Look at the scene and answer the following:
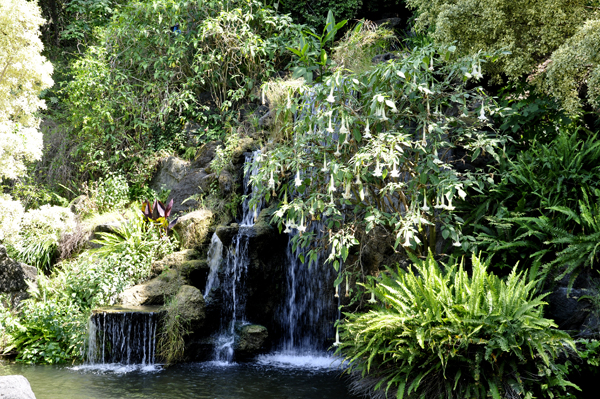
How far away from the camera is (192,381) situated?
Answer: 22.9ft

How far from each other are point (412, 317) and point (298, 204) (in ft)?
5.93

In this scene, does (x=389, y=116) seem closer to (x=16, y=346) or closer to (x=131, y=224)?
(x=131, y=224)

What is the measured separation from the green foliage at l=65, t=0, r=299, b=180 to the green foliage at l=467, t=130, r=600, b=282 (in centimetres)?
642

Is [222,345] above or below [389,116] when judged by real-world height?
below

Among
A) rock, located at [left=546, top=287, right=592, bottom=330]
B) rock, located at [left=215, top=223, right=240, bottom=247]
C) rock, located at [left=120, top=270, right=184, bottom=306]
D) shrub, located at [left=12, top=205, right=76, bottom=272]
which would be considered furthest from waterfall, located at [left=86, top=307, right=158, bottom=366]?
rock, located at [left=546, top=287, right=592, bottom=330]


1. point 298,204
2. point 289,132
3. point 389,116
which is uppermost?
point 289,132

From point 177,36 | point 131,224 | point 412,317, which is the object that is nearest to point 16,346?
point 131,224

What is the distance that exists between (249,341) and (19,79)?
628 cm

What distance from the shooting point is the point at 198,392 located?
6465 millimetres

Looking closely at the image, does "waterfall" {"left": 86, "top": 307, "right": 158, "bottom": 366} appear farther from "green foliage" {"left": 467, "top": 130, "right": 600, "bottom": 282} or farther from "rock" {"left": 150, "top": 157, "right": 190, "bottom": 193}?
"green foliage" {"left": 467, "top": 130, "right": 600, "bottom": 282}

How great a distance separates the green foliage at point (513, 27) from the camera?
7219mm

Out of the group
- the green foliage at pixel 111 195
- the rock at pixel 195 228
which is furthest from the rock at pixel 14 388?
the green foliage at pixel 111 195

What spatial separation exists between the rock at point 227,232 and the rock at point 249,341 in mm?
1429

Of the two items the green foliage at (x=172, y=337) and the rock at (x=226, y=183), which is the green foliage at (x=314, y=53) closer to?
the rock at (x=226, y=183)
